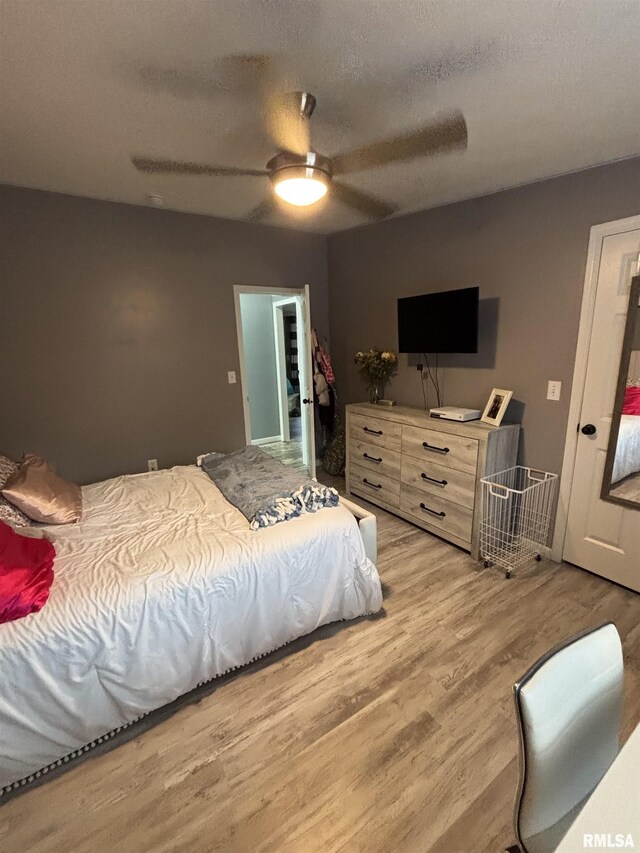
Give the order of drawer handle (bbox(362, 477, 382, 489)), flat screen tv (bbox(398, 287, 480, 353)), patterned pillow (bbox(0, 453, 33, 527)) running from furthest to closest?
drawer handle (bbox(362, 477, 382, 489)) < flat screen tv (bbox(398, 287, 480, 353)) < patterned pillow (bbox(0, 453, 33, 527))

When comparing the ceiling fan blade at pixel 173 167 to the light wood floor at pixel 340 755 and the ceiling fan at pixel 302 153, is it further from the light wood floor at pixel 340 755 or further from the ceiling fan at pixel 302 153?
the light wood floor at pixel 340 755

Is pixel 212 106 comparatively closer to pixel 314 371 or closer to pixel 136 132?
pixel 136 132

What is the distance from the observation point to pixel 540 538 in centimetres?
280

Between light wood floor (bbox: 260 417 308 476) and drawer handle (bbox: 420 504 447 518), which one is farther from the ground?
drawer handle (bbox: 420 504 447 518)

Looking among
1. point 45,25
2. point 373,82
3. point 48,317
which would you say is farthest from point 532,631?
point 48,317

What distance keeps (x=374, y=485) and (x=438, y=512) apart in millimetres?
739

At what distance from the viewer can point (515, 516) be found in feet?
→ 9.46

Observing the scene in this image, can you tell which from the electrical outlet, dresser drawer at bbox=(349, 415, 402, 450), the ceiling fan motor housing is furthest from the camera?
dresser drawer at bbox=(349, 415, 402, 450)

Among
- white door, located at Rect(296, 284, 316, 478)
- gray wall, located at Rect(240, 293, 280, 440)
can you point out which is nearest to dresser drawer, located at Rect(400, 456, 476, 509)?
white door, located at Rect(296, 284, 316, 478)

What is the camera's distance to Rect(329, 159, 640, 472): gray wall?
2373mm

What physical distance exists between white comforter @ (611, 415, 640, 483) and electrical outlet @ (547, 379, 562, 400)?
1.27ft

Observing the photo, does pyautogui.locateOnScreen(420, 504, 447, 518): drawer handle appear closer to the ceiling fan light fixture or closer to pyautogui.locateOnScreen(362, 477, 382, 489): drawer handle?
pyautogui.locateOnScreen(362, 477, 382, 489): drawer handle

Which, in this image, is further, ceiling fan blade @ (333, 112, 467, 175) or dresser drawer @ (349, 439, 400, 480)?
dresser drawer @ (349, 439, 400, 480)

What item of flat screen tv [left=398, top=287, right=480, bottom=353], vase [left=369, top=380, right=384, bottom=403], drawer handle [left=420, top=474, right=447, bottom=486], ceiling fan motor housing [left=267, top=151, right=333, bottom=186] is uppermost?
ceiling fan motor housing [left=267, top=151, right=333, bottom=186]
